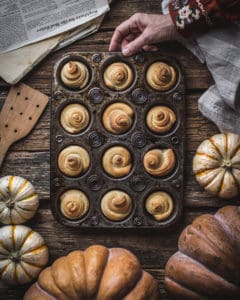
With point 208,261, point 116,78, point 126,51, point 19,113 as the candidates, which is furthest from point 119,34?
point 208,261

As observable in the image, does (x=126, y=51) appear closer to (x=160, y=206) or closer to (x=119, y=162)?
(x=119, y=162)

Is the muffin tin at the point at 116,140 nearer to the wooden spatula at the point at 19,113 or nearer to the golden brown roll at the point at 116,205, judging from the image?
the golden brown roll at the point at 116,205

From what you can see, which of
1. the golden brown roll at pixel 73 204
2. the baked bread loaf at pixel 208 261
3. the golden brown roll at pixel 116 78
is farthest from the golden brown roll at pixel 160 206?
the golden brown roll at pixel 116 78

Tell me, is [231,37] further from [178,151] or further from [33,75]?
[33,75]

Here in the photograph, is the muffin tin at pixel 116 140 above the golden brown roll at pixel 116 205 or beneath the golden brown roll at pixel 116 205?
above

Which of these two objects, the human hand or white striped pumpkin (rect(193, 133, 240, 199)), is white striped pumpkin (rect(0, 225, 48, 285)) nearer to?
white striped pumpkin (rect(193, 133, 240, 199))

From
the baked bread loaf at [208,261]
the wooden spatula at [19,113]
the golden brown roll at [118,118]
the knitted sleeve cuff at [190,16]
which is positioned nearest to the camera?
the baked bread loaf at [208,261]

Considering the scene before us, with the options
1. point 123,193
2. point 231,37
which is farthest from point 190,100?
point 123,193

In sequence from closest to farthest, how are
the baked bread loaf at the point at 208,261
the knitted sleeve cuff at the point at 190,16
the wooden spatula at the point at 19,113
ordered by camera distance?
the baked bread loaf at the point at 208,261
the knitted sleeve cuff at the point at 190,16
the wooden spatula at the point at 19,113
